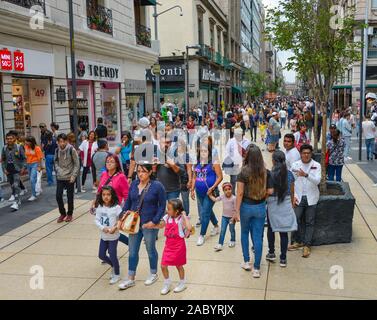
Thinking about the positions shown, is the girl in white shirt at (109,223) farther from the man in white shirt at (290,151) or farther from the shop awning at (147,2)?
the shop awning at (147,2)

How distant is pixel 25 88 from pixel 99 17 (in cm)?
500

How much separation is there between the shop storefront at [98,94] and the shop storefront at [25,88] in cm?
151

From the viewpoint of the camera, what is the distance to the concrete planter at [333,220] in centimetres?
697

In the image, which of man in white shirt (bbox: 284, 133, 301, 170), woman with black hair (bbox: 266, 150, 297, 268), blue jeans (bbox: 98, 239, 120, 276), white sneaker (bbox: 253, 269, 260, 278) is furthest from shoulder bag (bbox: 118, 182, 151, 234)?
man in white shirt (bbox: 284, 133, 301, 170)

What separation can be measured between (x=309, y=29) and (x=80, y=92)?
433 inches

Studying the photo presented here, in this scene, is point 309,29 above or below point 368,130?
above

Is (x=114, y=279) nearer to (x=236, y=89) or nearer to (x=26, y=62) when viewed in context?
(x=26, y=62)

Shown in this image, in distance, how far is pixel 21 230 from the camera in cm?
827

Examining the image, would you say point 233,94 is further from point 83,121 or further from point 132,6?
point 83,121

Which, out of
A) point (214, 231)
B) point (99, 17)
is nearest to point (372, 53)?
point (99, 17)

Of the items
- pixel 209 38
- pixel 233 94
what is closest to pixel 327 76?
pixel 209 38

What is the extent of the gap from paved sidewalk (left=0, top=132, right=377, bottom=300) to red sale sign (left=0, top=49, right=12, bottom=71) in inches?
207

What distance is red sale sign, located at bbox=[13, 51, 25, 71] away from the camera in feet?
39.9

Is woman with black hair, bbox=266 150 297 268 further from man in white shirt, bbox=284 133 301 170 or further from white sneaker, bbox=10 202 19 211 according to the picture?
white sneaker, bbox=10 202 19 211
